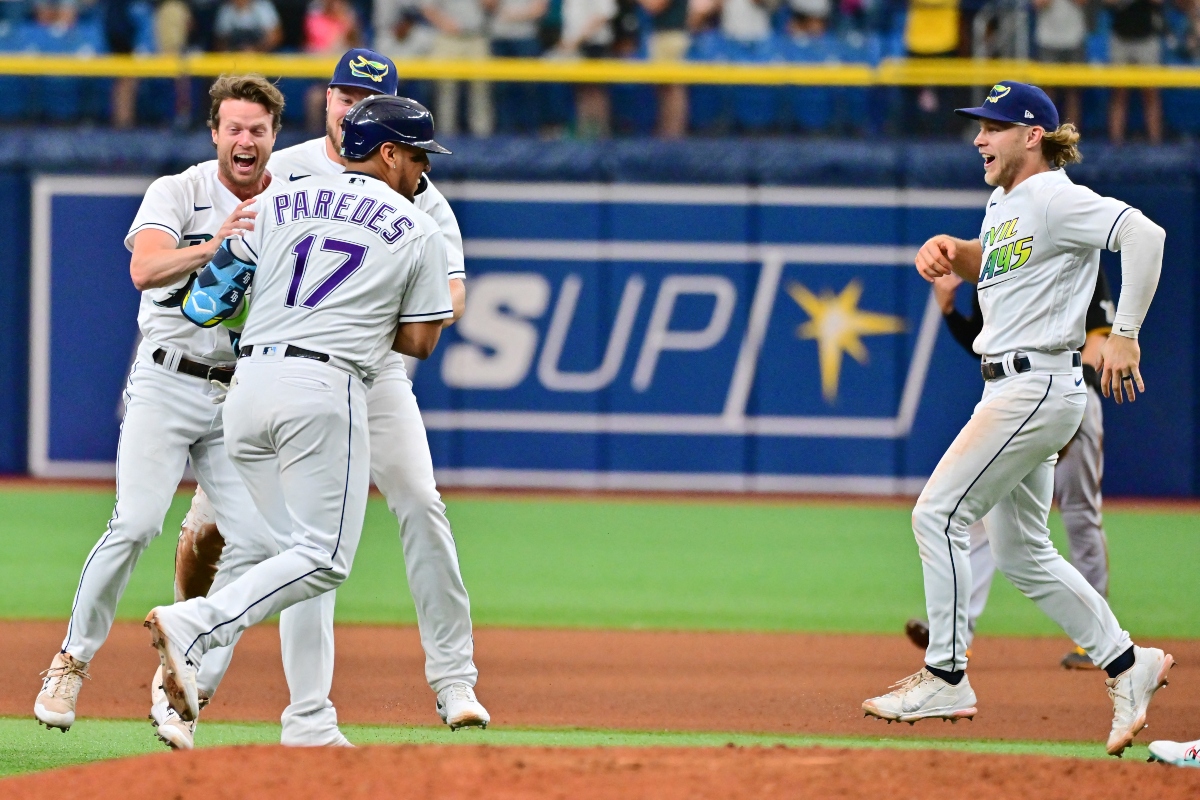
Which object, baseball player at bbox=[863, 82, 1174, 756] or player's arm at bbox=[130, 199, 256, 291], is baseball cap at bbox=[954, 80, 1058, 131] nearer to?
baseball player at bbox=[863, 82, 1174, 756]

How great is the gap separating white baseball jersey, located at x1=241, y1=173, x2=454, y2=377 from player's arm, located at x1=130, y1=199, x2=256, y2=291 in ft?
0.64

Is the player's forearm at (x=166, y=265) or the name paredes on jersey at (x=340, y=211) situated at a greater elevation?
the name paredes on jersey at (x=340, y=211)

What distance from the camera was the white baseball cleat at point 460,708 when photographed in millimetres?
5230

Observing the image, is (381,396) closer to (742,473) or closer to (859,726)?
(859,726)

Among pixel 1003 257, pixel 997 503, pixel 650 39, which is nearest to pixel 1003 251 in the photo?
pixel 1003 257

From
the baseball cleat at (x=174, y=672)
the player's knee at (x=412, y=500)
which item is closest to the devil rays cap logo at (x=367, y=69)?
the player's knee at (x=412, y=500)

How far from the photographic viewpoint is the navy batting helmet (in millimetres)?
4910

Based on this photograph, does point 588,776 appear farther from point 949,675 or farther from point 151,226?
point 151,226

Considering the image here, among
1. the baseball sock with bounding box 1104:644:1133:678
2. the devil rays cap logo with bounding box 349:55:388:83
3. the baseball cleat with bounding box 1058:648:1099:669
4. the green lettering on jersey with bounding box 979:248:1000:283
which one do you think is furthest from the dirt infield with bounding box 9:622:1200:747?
the devil rays cap logo with bounding box 349:55:388:83

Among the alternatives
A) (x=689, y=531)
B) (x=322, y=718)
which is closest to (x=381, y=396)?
(x=322, y=718)

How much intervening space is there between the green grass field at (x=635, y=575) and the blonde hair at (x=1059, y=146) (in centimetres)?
201

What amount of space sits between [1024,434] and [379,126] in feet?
7.61

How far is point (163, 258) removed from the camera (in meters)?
5.11

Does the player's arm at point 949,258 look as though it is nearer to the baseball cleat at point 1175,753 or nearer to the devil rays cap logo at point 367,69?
the baseball cleat at point 1175,753
